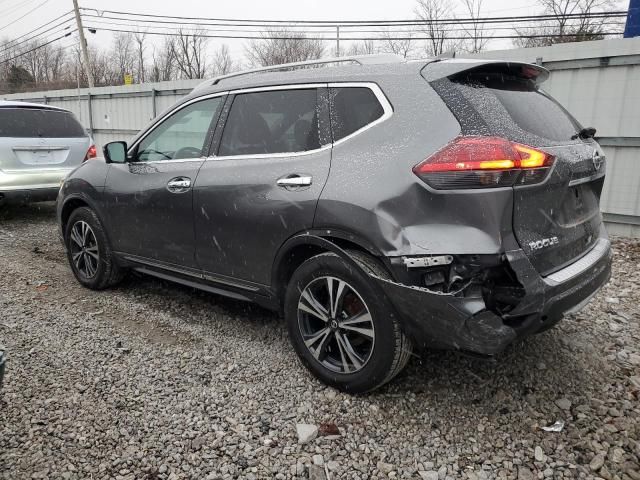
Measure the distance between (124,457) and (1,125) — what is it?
6.34 m

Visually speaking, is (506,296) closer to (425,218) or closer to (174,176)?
(425,218)

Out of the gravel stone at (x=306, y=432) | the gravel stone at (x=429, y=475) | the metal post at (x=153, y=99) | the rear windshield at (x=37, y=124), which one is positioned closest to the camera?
the gravel stone at (x=429, y=475)

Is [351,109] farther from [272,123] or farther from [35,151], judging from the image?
[35,151]

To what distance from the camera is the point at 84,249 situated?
4445 mm

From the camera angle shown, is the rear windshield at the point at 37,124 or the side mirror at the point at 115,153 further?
the rear windshield at the point at 37,124

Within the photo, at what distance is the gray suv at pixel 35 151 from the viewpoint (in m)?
6.73

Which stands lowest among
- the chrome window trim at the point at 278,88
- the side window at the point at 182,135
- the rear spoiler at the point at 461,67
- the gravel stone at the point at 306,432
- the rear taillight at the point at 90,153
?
the gravel stone at the point at 306,432

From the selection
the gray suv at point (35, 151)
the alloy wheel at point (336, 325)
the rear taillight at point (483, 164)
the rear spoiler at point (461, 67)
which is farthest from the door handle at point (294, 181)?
the gray suv at point (35, 151)

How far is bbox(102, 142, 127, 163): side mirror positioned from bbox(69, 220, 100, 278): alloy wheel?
76cm

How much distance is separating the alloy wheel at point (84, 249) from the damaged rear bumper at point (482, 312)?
10.1ft

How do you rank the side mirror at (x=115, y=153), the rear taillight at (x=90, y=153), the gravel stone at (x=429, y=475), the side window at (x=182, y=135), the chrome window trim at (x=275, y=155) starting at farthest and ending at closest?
the rear taillight at (x=90, y=153), the side mirror at (x=115, y=153), the side window at (x=182, y=135), the chrome window trim at (x=275, y=155), the gravel stone at (x=429, y=475)

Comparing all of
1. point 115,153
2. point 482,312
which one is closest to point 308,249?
point 482,312

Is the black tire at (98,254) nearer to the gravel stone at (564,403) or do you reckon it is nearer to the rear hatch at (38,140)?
the rear hatch at (38,140)

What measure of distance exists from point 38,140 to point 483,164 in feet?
22.7
